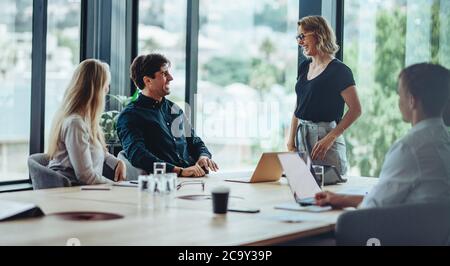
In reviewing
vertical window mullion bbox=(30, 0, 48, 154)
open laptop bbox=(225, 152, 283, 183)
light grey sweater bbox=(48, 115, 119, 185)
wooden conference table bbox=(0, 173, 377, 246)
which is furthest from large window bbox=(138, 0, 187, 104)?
wooden conference table bbox=(0, 173, 377, 246)

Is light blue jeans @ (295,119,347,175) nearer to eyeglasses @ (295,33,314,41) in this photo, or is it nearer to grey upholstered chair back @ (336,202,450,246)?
eyeglasses @ (295,33,314,41)

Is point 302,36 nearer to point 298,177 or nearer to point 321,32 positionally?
point 321,32

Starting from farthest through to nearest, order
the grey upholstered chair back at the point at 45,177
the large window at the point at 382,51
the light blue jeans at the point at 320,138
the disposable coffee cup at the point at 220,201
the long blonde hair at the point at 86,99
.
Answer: the large window at the point at 382,51, the light blue jeans at the point at 320,138, the long blonde hair at the point at 86,99, the grey upholstered chair back at the point at 45,177, the disposable coffee cup at the point at 220,201

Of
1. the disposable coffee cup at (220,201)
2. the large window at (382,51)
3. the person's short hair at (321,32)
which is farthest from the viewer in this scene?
the large window at (382,51)

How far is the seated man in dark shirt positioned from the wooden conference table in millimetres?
898

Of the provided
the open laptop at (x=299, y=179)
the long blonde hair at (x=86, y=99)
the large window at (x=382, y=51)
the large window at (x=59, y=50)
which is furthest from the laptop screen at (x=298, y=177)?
the large window at (x=59, y=50)

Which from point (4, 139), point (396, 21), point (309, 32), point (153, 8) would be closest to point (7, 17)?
point (4, 139)

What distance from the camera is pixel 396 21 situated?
18.7 ft

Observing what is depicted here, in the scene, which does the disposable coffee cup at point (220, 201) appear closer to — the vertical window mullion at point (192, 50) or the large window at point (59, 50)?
the large window at point (59, 50)

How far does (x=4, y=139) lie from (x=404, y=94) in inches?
128

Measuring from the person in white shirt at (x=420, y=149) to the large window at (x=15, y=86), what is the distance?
3.08 m

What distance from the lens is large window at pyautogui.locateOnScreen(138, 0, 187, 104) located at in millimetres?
5676

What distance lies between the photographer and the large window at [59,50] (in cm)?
486
